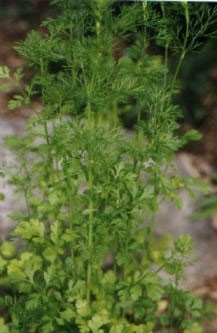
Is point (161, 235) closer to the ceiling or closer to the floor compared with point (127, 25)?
closer to the floor

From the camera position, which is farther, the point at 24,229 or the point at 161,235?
the point at 161,235

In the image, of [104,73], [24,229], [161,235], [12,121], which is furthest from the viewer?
[12,121]

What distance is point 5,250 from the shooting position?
280 centimetres

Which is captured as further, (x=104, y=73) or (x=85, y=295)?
(x=85, y=295)

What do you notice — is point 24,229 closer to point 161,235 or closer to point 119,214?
point 119,214

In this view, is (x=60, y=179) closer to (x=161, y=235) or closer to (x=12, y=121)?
(x=161, y=235)

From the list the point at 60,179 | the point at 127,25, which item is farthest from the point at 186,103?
the point at 127,25

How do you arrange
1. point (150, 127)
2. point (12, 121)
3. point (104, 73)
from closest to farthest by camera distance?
point (104, 73) → point (150, 127) → point (12, 121)

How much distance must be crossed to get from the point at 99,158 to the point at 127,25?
0.45 metres

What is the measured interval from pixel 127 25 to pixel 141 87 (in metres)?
0.22

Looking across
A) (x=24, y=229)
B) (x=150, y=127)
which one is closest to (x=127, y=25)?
(x=150, y=127)

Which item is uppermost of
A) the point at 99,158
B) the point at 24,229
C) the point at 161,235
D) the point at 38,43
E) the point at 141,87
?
the point at 38,43

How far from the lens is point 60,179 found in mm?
2648

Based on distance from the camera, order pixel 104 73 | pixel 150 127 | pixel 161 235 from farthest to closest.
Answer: pixel 161 235, pixel 150 127, pixel 104 73
